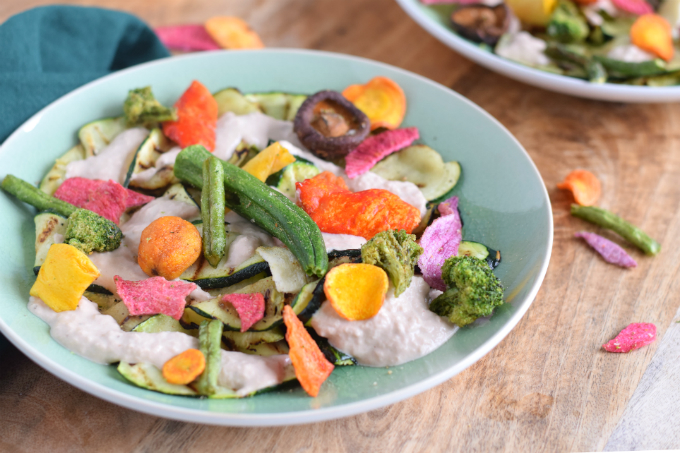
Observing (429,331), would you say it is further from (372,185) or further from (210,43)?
(210,43)

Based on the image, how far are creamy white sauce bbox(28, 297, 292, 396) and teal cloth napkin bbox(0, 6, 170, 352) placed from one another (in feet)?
4.73

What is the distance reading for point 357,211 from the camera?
2.63 metres

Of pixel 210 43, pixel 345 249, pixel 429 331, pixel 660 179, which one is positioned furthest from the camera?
pixel 210 43

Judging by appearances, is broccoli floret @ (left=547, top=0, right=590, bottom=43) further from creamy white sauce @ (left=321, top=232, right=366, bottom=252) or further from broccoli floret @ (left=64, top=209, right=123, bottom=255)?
broccoli floret @ (left=64, top=209, right=123, bottom=255)

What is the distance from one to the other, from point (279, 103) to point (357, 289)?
5.39 ft

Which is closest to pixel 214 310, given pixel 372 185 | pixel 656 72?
pixel 372 185

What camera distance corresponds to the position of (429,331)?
2.29 m

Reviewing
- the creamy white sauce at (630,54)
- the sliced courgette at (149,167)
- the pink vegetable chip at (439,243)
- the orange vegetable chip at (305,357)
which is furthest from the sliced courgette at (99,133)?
the creamy white sauce at (630,54)

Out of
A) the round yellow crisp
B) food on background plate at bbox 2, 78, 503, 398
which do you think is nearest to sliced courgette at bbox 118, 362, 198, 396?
food on background plate at bbox 2, 78, 503, 398

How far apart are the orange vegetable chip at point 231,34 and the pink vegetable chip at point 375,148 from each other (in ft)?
5.79

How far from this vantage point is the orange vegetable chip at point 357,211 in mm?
2627

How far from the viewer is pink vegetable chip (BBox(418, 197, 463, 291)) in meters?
2.51

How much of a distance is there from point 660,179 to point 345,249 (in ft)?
7.71

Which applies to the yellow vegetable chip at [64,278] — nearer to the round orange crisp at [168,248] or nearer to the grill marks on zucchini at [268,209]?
the round orange crisp at [168,248]
